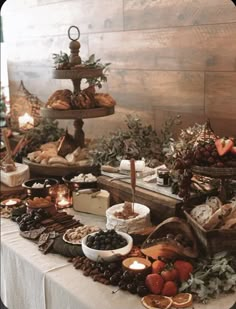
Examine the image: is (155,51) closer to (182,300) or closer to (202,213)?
(202,213)

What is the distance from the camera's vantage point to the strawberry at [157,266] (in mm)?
1250

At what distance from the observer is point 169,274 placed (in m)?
1.21

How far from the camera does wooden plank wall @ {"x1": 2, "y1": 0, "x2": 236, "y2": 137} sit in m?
1.74

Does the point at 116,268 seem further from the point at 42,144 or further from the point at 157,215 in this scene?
the point at 42,144

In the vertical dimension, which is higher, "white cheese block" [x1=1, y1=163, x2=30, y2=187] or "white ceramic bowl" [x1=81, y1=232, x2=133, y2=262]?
"white cheese block" [x1=1, y1=163, x2=30, y2=187]

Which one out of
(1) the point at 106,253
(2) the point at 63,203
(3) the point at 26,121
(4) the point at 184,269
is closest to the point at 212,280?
(4) the point at 184,269

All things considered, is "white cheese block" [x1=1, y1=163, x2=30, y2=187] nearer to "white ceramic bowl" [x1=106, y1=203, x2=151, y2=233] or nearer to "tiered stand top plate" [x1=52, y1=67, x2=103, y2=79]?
"tiered stand top plate" [x1=52, y1=67, x2=103, y2=79]

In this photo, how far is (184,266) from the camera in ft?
4.08

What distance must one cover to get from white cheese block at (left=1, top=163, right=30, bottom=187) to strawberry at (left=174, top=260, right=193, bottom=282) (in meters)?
0.96

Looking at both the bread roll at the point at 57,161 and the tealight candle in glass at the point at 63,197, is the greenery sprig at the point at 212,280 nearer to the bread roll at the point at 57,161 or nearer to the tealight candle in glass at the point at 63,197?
the tealight candle in glass at the point at 63,197

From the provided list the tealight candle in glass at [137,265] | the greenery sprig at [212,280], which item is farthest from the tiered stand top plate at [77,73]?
the greenery sprig at [212,280]

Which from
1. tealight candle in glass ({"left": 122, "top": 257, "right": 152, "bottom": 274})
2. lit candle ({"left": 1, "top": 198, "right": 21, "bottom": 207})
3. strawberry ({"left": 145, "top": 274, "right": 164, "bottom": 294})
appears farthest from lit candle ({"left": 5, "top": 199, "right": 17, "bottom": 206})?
strawberry ({"left": 145, "top": 274, "right": 164, "bottom": 294})

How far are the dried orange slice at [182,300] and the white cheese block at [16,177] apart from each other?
1.04 m

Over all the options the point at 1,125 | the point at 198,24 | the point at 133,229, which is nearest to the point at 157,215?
the point at 133,229
